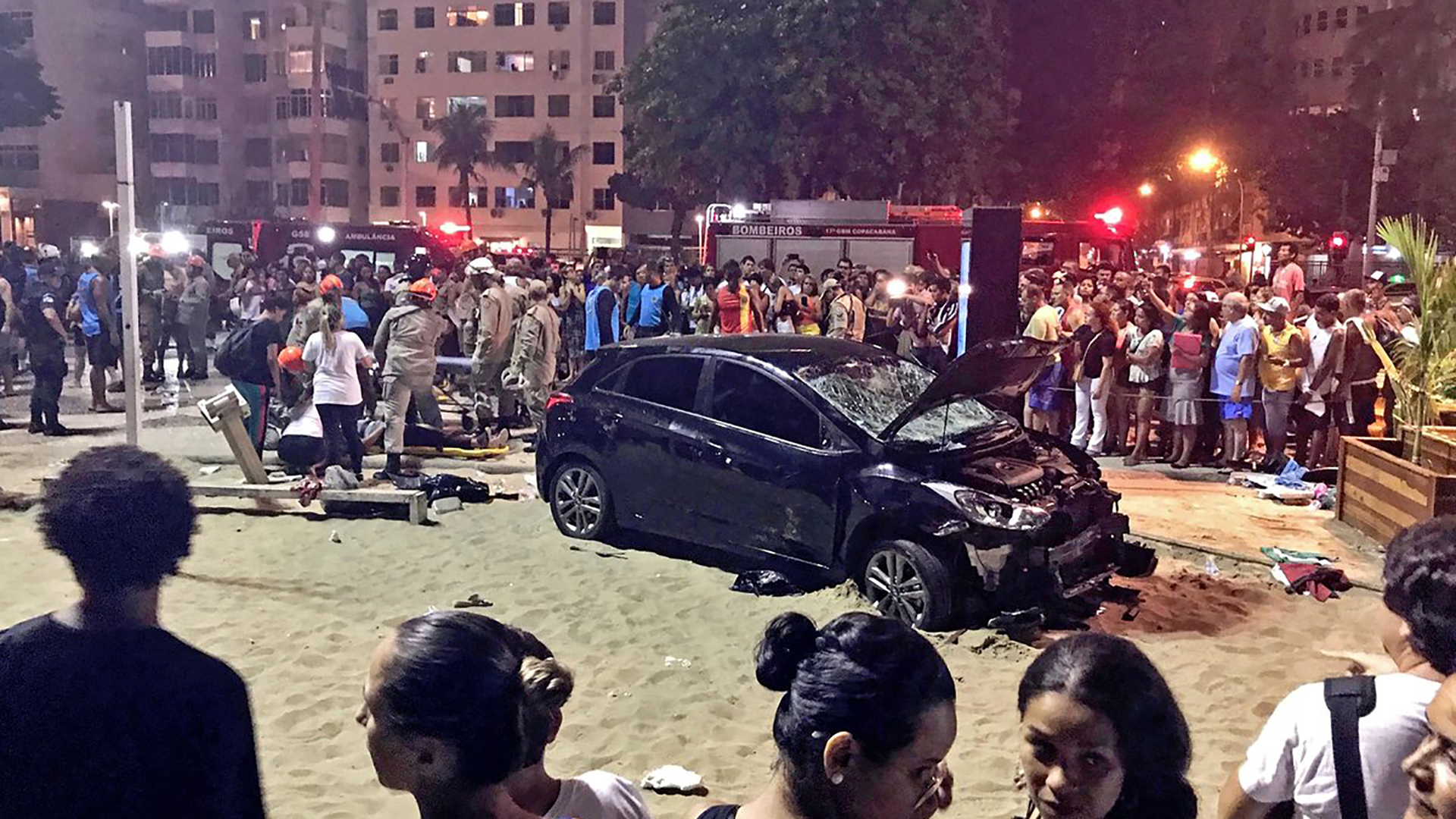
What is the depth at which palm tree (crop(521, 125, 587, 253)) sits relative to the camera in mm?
69750

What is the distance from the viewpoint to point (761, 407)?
26.1ft

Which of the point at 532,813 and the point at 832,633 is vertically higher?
the point at 832,633

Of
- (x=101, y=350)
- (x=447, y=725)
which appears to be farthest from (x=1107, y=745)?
(x=101, y=350)

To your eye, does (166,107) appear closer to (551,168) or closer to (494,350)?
(551,168)

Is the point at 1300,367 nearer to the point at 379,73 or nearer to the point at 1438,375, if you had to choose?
the point at 1438,375

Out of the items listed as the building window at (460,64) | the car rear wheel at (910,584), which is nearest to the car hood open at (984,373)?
the car rear wheel at (910,584)

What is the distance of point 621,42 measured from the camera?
70.4m

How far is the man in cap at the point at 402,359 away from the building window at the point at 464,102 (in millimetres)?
64694

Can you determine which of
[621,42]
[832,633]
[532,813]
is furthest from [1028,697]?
[621,42]

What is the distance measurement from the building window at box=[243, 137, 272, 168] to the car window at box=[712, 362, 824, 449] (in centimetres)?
7122

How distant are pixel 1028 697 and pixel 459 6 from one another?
250 ft

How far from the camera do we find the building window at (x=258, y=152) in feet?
238

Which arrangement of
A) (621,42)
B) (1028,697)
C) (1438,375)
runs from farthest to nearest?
(621,42), (1438,375), (1028,697)

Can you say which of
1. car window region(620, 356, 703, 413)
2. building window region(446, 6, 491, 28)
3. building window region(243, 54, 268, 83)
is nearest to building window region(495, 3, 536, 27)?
building window region(446, 6, 491, 28)
